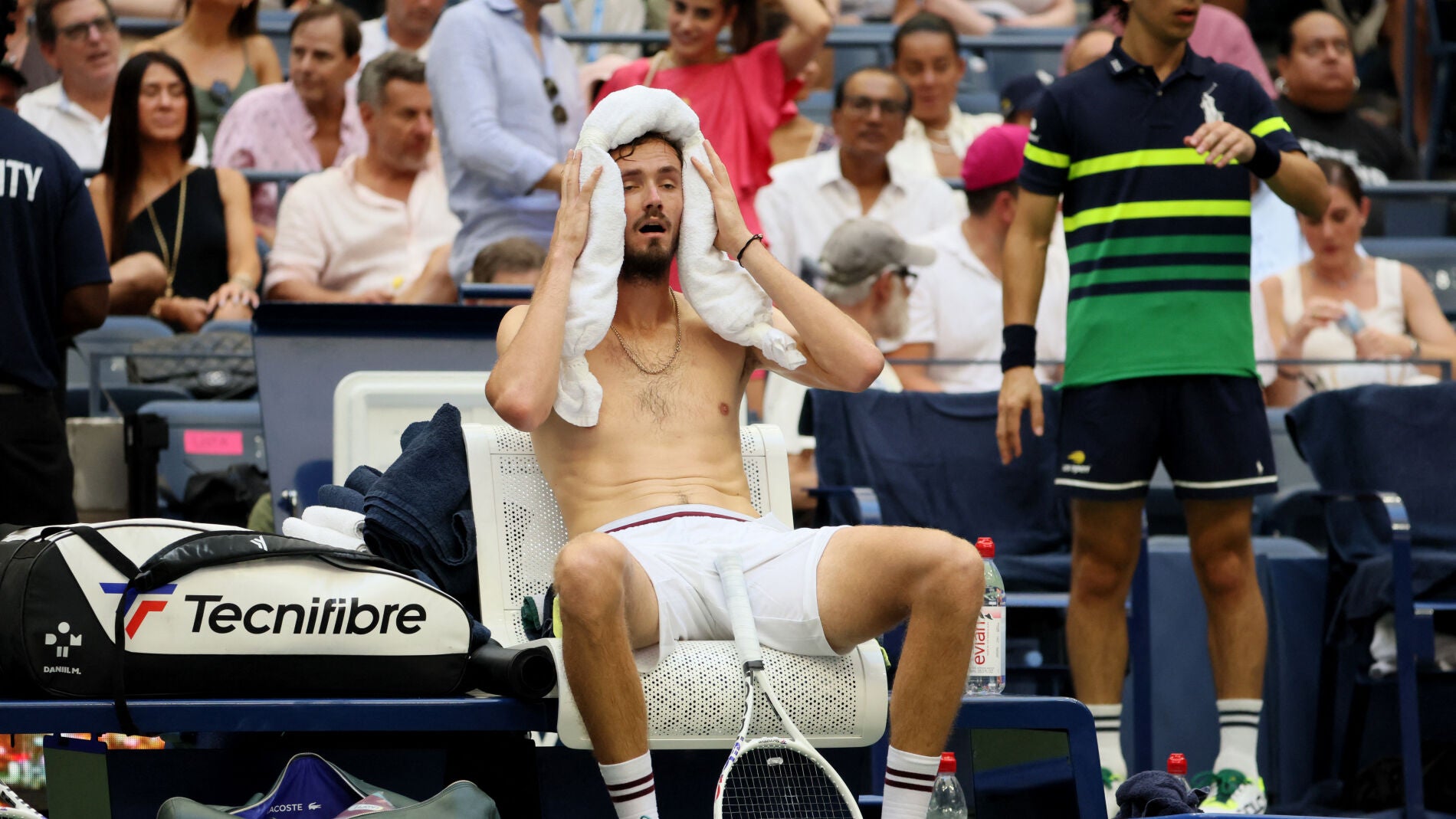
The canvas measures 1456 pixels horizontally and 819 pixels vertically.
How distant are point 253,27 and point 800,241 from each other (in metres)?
2.92

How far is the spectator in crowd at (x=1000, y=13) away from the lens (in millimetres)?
9320

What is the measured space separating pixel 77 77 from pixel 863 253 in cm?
358

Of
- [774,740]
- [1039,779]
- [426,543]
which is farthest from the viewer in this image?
[426,543]

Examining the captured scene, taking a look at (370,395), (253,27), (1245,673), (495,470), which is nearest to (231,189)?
(253,27)

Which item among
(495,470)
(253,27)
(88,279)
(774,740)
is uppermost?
(253,27)

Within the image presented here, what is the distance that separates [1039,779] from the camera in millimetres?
3371

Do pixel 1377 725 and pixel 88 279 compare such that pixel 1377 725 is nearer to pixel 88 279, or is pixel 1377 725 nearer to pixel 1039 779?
pixel 1039 779

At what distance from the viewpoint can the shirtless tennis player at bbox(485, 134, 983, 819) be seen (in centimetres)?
305

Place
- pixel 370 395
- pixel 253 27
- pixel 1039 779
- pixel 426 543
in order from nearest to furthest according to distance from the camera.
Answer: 1. pixel 1039 779
2. pixel 426 543
3. pixel 370 395
4. pixel 253 27

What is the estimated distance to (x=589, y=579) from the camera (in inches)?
119

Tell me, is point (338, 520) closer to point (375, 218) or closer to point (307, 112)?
point (375, 218)

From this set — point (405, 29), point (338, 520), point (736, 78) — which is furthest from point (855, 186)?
point (338, 520)

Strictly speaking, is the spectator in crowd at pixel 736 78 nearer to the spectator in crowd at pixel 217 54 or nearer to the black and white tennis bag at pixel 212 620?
the spectator in crowd at pixel 217 54

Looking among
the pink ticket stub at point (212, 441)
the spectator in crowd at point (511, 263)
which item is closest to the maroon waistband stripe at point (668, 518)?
the spectator in crowd at point (511, 263)
